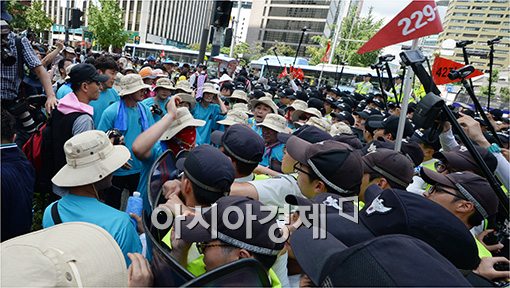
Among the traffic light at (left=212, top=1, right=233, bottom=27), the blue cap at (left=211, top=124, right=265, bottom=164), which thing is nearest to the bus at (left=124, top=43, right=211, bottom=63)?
the traffic light at (left=212, top=1, right=233, bottom=27)

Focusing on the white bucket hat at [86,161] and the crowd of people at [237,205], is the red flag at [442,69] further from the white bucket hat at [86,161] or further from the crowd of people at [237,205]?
the white bucket hat at [86,161]

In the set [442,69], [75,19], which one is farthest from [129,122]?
[75,19]

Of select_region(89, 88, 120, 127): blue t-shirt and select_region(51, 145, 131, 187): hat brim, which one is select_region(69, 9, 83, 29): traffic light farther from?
select_region(51, 145, 131, 187): hat brim

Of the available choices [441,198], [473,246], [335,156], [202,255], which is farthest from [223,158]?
[441,198]

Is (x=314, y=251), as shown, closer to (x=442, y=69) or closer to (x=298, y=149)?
(x=298, y=149)

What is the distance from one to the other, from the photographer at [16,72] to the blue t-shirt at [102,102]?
543 mm

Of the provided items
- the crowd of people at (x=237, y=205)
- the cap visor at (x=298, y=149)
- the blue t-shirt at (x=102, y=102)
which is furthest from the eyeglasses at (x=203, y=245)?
the blue t-shirt at (x=102, y=102)

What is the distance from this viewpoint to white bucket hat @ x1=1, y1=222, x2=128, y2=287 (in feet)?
3.05

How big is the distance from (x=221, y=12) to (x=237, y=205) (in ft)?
21.6

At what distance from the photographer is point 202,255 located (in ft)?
4.74

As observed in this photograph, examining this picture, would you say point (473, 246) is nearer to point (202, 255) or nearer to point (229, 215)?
point (229, 215)

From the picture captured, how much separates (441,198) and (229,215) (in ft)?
5.70

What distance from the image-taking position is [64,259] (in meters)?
1.02

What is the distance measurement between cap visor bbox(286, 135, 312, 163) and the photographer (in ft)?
8.42
